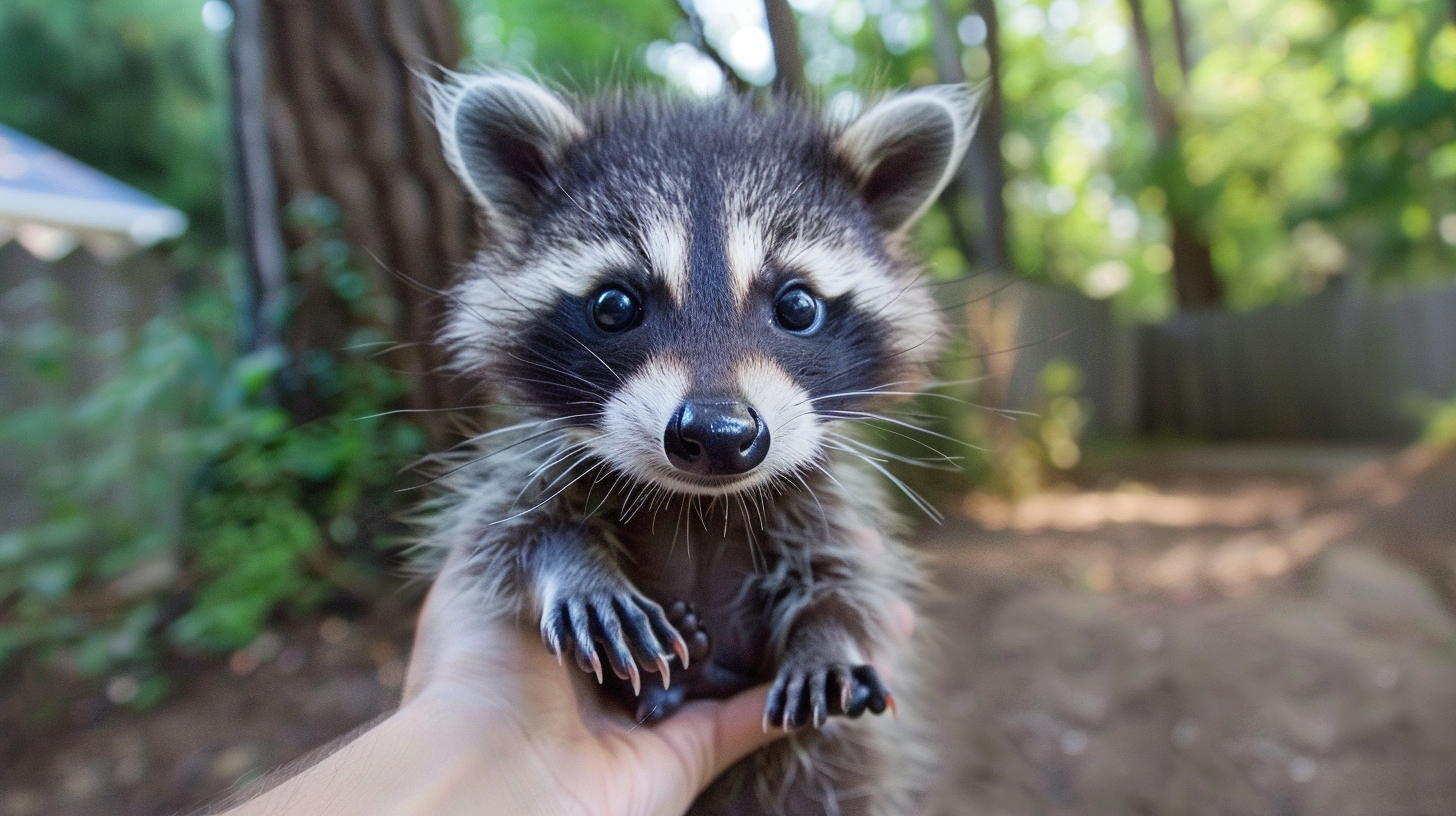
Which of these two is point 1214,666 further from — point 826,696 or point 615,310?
point 615,310

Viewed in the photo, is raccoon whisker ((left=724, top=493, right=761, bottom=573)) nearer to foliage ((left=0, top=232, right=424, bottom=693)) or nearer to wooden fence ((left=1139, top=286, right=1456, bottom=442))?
foliage ((left=0, top=232, right=424, bottom=693))

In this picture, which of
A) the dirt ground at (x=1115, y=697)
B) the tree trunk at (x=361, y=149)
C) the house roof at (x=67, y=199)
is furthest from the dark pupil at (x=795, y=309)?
the house roof at (x=67, y=199)

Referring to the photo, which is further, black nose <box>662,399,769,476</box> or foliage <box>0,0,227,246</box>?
foliage <box>0,0,227,246</box>

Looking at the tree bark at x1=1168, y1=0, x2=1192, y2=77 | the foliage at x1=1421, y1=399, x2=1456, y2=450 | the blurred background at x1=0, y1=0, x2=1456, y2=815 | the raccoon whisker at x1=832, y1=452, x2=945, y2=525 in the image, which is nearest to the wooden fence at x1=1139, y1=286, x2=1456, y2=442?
the foliage at x1=1421, y1=399, x2=1456, y2=450

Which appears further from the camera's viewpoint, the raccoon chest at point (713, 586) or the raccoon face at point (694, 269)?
the raccoon chest at point (713, 586)

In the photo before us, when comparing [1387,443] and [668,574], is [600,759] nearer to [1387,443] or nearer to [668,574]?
[668,574]

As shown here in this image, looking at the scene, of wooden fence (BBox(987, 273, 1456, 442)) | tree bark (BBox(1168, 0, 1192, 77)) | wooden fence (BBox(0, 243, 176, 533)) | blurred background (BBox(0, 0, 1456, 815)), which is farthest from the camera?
wooden fence (BBox(987, 273, 1456, 442))

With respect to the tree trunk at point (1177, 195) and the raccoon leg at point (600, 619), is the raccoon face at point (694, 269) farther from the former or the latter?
the tree trunk at point (1177, 195)

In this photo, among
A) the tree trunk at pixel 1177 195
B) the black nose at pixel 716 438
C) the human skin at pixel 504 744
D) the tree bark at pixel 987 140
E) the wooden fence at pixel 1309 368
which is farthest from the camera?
the wooden fence at pixel 1309 368
